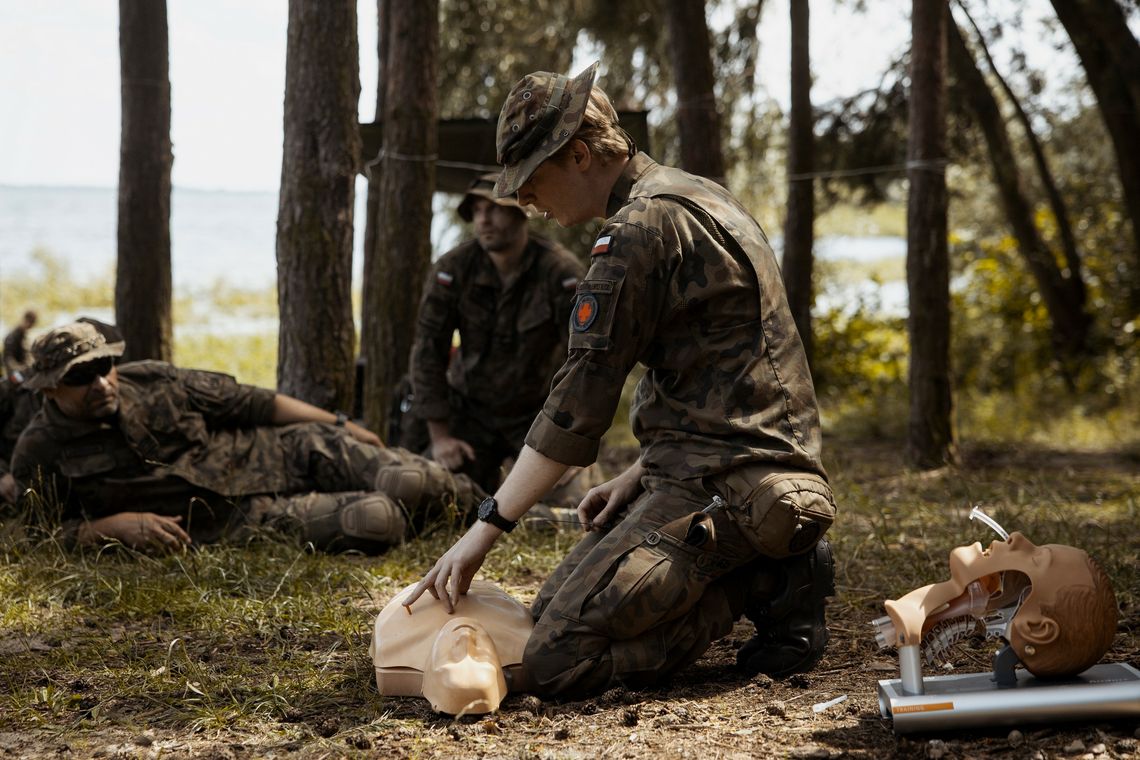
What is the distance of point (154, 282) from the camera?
22.9 ft

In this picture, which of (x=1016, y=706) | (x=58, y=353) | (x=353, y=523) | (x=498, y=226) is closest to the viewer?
(x=1016, y=706)

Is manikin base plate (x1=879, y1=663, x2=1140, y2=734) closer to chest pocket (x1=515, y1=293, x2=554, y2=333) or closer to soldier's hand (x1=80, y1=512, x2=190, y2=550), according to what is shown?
soldier's hand (x1=80, y1=512, x2=190, y2=550)

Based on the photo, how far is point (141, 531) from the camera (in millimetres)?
4676

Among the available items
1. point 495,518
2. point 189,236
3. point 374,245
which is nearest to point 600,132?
point 495,518

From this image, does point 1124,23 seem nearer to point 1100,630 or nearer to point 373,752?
point 1100,630

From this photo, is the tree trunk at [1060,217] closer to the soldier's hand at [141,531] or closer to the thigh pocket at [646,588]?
the soldier's hand at [141,531]

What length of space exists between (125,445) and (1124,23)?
7647 millimetres

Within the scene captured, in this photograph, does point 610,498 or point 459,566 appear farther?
point 610,498

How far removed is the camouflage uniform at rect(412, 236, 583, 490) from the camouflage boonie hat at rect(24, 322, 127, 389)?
5.53 ft

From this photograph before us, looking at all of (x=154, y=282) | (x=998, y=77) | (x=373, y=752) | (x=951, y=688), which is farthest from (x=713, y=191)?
(x=998, y=77)

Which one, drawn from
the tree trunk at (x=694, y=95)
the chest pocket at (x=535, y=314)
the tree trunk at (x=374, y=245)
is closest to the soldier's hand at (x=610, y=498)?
the chest pocket at (x=535, y=314)

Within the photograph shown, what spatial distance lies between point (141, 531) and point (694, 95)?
4818mm

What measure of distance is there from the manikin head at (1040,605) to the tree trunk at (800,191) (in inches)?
278

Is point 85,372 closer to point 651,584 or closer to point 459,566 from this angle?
point 459,566
